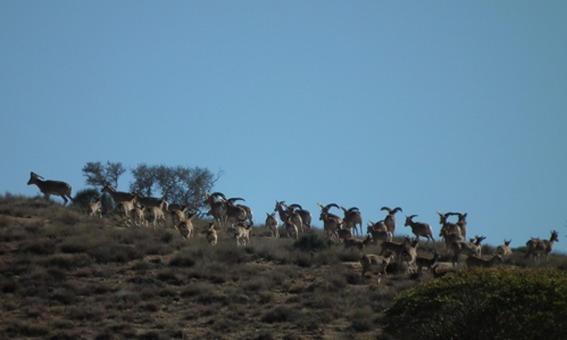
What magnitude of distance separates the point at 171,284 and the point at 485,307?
51.3 ft

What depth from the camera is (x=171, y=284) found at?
39062 mm

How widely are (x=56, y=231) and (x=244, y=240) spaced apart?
6.81m

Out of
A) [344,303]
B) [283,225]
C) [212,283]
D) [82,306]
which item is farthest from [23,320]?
[283,225]

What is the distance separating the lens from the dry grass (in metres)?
34.6

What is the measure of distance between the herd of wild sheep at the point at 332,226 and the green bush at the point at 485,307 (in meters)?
11.1

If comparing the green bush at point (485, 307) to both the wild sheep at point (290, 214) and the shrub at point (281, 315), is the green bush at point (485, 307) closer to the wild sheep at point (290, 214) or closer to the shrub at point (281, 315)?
the shrub at point (281, 315)

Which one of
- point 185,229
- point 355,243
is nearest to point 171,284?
point 185,229

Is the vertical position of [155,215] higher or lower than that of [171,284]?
higher

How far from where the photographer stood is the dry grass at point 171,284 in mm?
34594

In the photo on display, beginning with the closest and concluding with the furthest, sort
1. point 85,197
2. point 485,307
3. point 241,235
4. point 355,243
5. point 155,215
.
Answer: point 485,307 < point 355,243 < point 241,235 < point 155,215 < point 85,197

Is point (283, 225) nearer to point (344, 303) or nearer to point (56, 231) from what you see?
point (56, 231)

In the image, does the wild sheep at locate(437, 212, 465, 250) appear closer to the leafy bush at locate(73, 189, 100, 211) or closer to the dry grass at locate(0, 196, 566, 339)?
the dry grass at locate(0, 196, 566, 339)

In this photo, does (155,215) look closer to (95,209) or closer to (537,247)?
(95,209)

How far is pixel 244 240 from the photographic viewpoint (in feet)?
145
